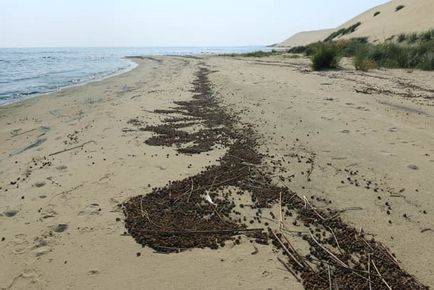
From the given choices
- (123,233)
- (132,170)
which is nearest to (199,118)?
(132,170)

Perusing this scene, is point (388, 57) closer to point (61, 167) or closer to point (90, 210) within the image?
point (61, 167)

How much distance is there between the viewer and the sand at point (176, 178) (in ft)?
11.1

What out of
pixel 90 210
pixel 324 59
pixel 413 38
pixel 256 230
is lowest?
pixel 90 210

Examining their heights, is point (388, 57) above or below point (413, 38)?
below

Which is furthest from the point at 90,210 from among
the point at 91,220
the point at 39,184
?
the point at 39,184

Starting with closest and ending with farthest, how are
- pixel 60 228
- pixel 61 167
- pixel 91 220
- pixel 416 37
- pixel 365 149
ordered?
1. pixel 60 228
2. pixel 91 220
3. pixel 61 167
4. pixel 365 149
5. pixel 416 37

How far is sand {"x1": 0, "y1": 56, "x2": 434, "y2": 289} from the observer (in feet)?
11.1

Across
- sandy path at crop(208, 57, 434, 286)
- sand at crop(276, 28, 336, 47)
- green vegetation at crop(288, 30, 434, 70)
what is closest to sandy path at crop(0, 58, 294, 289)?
sandy path at crop(208, 57, 434, 286)

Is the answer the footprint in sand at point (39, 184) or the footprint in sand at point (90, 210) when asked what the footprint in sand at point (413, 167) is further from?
the footprint in sand at point (39, 184)

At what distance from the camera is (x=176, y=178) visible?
5.40 metres

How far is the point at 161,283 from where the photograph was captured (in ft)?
10.6

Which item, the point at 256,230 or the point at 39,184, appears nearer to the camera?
the point at 256,230

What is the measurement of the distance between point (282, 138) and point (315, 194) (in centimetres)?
234

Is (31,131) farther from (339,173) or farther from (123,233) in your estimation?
(339,173)
